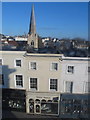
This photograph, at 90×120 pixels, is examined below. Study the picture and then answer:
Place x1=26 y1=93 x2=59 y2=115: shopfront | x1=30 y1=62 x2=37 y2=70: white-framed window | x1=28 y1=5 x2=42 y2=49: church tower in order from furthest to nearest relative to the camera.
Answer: x1=26 y1=93 x2=59 y2=115: shopfront < x1=30 y1=62 x2=37 y2=70: white-framed window < x1=28 y1=5 x2=42 y2=49: church tower

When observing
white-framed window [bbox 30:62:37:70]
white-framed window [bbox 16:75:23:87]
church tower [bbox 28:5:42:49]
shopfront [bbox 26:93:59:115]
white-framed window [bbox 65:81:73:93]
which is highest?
church tower [bbox 28:5:42:49]

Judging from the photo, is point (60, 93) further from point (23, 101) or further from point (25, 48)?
point (25, 48)

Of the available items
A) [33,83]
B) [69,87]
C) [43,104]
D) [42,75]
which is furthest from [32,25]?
[43,104]

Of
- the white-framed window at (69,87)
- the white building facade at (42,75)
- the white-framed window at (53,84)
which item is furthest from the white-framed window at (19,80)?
the white-framed window at (69,87)

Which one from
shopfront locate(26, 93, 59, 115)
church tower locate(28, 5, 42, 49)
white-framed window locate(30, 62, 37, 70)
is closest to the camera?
church tower locate(28, 5, 42, 49)

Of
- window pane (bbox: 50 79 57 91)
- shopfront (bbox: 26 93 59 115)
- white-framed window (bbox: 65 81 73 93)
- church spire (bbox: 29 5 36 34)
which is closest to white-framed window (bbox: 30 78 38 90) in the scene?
shopfront (bbox: 26 93 59 115)

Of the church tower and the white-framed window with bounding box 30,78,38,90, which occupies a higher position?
the church tower

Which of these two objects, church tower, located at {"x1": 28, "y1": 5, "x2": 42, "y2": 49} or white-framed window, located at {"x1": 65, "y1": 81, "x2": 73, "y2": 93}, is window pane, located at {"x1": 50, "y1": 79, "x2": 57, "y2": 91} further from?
church tower, located at {"x1": 28, "y1": 5, "x2": 42, "y2": 49}

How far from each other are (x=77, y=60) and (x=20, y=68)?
0.72 metres

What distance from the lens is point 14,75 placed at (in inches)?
77.4

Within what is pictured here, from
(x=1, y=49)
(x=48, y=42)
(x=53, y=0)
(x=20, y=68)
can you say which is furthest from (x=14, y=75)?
(x=53, y=0)

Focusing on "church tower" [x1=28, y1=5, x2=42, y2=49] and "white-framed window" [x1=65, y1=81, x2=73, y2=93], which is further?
"white-framed window" [x1=65, y1=81, x2=73, y2=93]

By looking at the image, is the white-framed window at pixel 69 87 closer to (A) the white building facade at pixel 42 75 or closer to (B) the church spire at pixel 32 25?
(A) the white building facade at pixel 42 75

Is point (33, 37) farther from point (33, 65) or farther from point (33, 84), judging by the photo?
point (33, 84)
